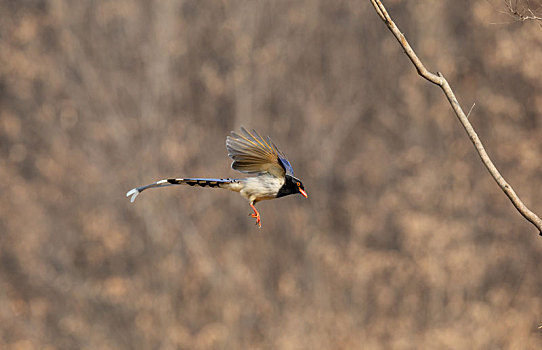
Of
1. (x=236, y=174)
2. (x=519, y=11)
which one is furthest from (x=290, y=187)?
(x=236, y=174)

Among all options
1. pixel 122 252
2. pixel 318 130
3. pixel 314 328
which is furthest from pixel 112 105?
pixel 314 328

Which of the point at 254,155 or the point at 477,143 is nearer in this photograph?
the point at 477,143

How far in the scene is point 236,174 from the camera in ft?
56.6

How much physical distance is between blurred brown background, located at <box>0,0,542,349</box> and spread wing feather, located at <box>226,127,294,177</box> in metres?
12.3

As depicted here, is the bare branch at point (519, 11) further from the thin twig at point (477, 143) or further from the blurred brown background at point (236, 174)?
the blurred brown background at point (236, 174)

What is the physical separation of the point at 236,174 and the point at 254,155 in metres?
12.4

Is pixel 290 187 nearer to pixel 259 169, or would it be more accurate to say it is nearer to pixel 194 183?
pixel 259 169

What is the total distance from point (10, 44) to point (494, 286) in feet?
35.6

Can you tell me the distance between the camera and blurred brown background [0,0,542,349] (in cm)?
1753

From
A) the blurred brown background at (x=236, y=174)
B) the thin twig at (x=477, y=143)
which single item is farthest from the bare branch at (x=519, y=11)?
the blurred brown background at (x=236, y=174)

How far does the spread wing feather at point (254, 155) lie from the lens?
15.7 ft

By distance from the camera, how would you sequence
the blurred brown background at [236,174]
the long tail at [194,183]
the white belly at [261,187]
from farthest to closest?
1. the blurred brown background at [236,174]
2. the white belly at [261,187]
3. the long tail at [194,183]

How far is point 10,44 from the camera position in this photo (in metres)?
19.1

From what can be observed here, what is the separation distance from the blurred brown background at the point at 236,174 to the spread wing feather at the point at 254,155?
1235 cm
